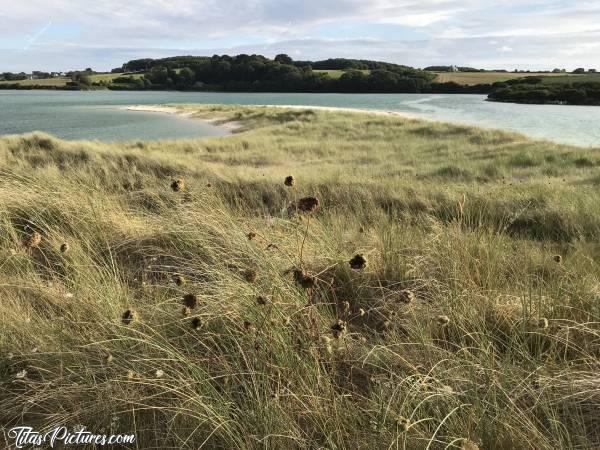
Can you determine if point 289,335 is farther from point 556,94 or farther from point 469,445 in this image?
point 556,94

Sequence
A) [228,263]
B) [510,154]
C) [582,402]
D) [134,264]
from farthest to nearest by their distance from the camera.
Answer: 1. [510,154]
2. [134,264]
3. [228,263]
4. [582,402]

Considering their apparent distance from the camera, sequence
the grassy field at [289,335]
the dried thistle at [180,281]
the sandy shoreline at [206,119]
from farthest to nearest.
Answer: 1. the sandy shoreline at [206,119]
2. the dried thistle at [180,281]
3. the grassy field at [289,335]

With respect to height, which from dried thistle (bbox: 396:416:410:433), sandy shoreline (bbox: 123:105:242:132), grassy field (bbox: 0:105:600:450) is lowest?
sandy shoreline (bbox: 123:105:242:132)

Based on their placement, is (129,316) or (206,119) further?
(206,119)

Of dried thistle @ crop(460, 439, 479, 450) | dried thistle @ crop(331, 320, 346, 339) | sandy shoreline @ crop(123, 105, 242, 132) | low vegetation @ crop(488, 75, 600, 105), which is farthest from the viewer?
low vegetation @ crop(488, 75, 600, 105)

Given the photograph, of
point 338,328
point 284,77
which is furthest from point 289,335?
point 284,77

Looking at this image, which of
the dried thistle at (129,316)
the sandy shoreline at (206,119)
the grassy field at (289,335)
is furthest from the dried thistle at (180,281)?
the sandy shoreline at (206,119)

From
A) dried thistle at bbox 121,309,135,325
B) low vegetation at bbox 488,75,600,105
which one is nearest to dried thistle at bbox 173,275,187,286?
dried thistle at bbox 121,309,135,325

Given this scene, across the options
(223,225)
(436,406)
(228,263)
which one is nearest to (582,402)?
(436,406)

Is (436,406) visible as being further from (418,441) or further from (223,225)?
(223,225)

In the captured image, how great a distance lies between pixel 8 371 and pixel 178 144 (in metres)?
23.6

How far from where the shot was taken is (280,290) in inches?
119

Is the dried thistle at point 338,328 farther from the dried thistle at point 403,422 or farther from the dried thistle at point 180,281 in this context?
the dried thistle at point 180,281

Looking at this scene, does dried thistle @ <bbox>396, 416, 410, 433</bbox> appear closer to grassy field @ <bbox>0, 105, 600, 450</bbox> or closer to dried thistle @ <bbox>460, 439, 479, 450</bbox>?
grassy field @ <bbox>0, 105, 600, 450</bbox>
